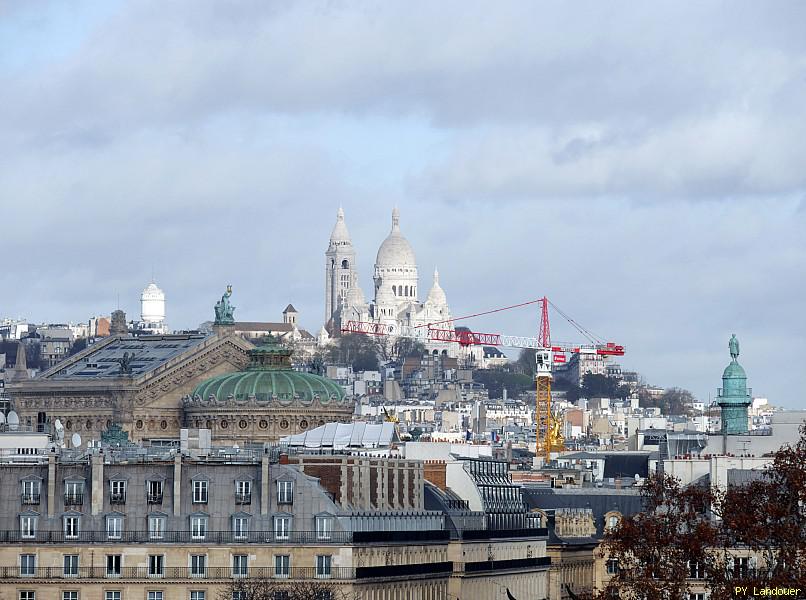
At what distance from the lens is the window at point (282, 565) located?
126 meters

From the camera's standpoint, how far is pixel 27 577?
126562mm

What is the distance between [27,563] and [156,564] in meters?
3.96

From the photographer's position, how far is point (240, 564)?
4975 inches

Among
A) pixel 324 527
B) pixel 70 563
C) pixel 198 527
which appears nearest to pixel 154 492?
pixel 198 527

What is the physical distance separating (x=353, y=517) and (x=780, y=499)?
672 inches

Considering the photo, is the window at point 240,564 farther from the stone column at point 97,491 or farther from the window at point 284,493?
the stone column at point 97,491

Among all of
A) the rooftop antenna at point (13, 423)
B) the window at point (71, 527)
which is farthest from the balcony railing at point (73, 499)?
the rooftop antenna at point (13, 423)

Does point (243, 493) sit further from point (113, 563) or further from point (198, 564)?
point (113, 563)

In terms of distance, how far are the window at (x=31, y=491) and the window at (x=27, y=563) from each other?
2020 millimetres

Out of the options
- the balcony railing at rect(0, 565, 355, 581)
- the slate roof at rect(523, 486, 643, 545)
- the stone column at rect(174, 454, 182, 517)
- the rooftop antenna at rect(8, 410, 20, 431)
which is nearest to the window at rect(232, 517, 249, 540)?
the balcony railing at rect(0, 565, 355, 581)

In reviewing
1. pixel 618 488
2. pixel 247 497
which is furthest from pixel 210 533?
pixel 618 488

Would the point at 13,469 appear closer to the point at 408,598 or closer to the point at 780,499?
the point at 408,598

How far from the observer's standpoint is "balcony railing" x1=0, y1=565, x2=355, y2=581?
413 feet

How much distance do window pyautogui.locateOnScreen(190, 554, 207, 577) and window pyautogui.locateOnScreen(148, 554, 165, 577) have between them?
0.88 metres
